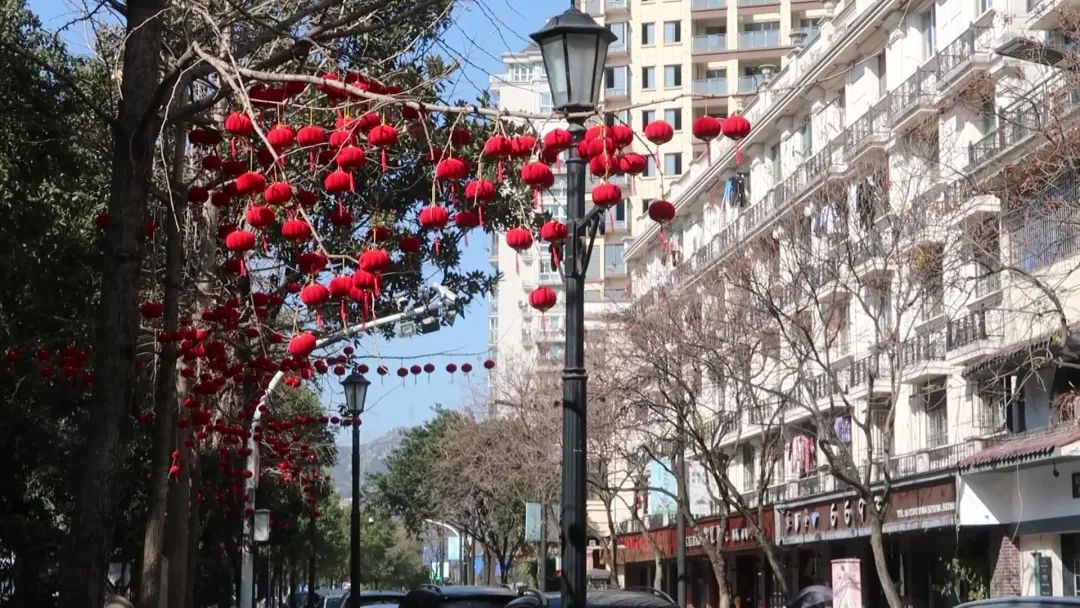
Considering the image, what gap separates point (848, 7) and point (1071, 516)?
16783 mm

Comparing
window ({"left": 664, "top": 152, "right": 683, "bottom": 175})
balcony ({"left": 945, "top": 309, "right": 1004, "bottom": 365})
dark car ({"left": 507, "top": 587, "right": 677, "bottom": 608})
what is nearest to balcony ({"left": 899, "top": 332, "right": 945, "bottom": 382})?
balcony ({"left": 945, "top": 309, "right": 1004, "bottom": 365})

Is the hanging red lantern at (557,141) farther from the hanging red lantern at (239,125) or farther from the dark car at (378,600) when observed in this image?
the dark car at (378,600)

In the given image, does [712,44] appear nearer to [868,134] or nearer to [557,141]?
[868,134]

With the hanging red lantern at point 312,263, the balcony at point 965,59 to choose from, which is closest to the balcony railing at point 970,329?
the balcony at point 965,59

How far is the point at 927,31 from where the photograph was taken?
35.8 metres

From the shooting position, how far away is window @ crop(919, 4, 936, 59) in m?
35.4

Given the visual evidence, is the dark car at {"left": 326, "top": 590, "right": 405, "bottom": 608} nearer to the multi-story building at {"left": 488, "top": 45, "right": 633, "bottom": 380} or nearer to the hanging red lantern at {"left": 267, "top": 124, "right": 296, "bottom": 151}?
the multi-story building at {"left": 488, "top": 45, "right": 633, "bottom": 380}

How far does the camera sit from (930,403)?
35.6 meters

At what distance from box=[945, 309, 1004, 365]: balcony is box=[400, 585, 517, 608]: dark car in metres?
17.1

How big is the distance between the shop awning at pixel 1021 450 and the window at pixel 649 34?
1805 inches

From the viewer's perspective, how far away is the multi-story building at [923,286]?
24.7 meters

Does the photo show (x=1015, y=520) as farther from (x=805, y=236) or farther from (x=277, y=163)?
(x=277, y=163)

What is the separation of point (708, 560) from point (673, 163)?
2603cm

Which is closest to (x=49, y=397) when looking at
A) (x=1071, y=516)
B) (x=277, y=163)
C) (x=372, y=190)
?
(x=372, y=190)
